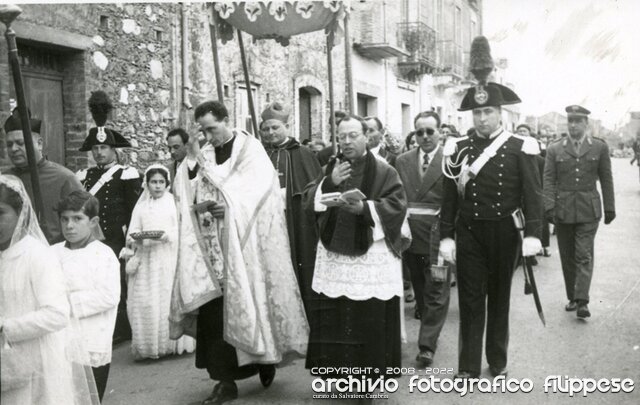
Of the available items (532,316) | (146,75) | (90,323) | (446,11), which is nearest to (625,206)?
(446,11)

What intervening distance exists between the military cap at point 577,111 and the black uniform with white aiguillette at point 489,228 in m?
1.64

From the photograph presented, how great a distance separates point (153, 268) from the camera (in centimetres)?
550

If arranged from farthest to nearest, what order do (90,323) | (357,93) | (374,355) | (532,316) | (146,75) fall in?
(357,93), (146,75), (532,316), (374,355), (90,323)

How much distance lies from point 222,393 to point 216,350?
25 cm

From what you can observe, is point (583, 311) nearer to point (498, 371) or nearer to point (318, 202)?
point (498, 371)

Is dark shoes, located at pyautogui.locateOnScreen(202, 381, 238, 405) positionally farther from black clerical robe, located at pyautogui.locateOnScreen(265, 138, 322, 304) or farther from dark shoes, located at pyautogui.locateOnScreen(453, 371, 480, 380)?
dark shoes, located at pyautogui.locateOnScreen(453, 371, 480, 380)

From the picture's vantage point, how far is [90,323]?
3248 mm

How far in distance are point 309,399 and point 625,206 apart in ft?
33.7

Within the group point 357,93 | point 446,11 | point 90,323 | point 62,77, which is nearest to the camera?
point 90,323

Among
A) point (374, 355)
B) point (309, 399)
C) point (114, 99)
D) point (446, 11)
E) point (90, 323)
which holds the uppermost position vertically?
point (446, 11)

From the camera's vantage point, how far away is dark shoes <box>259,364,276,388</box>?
4.50 meters

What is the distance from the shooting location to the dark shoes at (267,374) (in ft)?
14.8

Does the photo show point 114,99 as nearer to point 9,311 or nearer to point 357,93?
point 9,311

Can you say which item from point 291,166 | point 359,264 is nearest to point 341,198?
point 359,264
